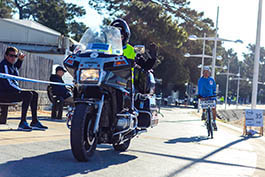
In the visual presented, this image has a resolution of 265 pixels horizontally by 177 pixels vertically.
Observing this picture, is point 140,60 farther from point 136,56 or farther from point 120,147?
point 120,147

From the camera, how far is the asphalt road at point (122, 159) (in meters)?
4.75

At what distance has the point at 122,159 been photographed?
232 inches

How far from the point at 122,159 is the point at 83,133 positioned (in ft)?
3.75

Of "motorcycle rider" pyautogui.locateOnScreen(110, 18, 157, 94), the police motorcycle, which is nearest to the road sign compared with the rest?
"motorcycle rider" pyautogui.locateOnScreen(110, 18, 157, 94)

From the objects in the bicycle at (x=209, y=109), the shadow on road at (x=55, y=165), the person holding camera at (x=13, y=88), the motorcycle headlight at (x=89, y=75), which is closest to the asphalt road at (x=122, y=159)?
the shadow on road at (x=55, y=165)

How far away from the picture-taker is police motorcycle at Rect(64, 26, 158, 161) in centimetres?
507

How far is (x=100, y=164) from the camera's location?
5.26 m

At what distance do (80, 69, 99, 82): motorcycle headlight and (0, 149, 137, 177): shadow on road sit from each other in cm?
104

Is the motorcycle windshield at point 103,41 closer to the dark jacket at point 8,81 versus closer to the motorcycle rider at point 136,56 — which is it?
the motorcycle rider at point 136,56

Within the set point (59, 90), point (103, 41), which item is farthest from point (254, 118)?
point (103, 41)

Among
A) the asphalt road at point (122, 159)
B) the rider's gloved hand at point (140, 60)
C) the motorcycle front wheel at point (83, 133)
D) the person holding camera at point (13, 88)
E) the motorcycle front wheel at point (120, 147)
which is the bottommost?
the asphalt road at point (122, 159)

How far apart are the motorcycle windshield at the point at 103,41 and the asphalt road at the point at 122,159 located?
148 cm

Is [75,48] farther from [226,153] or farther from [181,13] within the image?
[181,13]

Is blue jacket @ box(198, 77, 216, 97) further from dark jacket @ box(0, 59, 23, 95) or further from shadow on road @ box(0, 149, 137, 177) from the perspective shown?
shadow on road @ box(0, 149, 137, 177)
